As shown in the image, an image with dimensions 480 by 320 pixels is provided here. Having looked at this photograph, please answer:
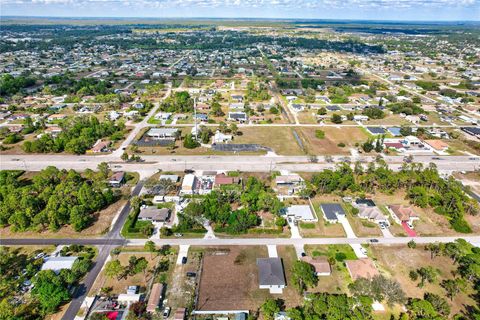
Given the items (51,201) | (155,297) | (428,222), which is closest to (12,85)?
(51,201)

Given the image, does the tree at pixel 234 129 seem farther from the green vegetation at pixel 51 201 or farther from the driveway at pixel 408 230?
the driveway at pixel 408 230

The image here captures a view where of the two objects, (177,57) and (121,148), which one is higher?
(177,57)

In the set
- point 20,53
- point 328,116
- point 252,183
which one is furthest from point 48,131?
point 20,53

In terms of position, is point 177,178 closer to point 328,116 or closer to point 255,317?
point 255,317

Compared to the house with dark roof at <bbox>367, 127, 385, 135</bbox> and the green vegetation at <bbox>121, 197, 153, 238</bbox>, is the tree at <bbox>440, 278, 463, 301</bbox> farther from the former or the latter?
the house with dark roof at <bbox>367, 127, 385, 135</bbox>

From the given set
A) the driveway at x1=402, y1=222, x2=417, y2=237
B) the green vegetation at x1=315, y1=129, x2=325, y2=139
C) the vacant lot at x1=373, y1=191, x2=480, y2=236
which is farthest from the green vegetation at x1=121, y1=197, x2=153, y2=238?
the green vegetation at x1=315, y1=129, x2=325, y2=139

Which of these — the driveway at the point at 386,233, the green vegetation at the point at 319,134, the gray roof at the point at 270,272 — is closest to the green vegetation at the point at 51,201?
the gray roof at the point at 270,272

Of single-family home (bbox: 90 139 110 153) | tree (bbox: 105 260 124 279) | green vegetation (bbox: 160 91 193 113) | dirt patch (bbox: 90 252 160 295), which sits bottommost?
dirt patch (bbox: 90 252 160 295)

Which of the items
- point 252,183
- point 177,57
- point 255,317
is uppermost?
point 177,57
